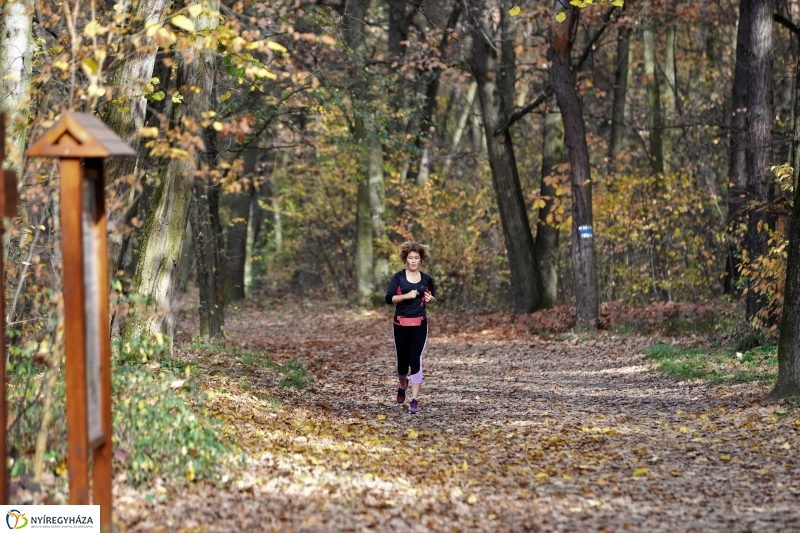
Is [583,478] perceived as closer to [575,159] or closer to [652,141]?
[575,159]

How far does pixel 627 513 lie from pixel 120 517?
3.46 metres

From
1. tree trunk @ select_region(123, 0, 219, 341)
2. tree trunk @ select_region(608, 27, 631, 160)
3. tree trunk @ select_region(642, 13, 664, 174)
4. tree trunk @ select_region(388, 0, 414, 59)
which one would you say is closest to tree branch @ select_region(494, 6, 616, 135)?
tree trunk @ select_region(642, 13, 664, 174)

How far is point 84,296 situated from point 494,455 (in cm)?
456

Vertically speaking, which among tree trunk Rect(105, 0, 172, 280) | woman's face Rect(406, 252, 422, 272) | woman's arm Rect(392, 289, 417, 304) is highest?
tree trunk Rect(105, 0, 172, 280)

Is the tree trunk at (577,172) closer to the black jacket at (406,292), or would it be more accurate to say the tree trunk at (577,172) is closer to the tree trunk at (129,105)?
the black jacket at (406,292)

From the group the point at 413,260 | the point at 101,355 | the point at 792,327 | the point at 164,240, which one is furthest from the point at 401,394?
the point at 101,355

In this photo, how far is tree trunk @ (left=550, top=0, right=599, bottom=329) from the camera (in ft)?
63.1

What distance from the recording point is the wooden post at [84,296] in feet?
17.4

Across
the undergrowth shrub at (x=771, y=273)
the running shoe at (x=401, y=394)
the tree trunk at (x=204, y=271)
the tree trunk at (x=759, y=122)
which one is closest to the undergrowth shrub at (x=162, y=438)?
the running shoe at (x=401, y=394)

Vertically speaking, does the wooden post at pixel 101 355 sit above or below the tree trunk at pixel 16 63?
below

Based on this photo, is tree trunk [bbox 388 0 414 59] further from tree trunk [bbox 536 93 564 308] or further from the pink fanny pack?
the pink fanny pack

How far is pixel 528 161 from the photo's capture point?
33.0 meters

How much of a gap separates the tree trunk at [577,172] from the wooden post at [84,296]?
14.9 metres

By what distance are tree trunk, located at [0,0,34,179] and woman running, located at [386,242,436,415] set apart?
440 cm
